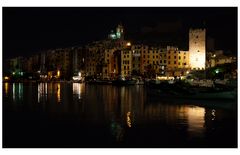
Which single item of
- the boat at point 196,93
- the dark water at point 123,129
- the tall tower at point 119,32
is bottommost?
the dark water at point 123,129

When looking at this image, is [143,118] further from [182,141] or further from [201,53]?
[201,53]

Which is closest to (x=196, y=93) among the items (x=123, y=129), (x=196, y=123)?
(x=196, y=123)

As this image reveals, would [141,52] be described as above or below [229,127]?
above

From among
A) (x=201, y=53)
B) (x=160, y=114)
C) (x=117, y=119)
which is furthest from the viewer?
(x=201, y=53)

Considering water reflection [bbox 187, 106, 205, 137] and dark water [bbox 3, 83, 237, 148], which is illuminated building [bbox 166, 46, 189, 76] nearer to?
water reflection [bbox 187, 106, 205, 137]

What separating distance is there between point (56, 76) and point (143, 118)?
88.5 m

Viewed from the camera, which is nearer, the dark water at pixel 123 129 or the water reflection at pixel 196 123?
the dark water at pixel 123 129

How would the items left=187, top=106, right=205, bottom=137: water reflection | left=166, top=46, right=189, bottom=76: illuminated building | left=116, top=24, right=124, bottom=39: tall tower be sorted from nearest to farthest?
left=187, top=106, right=205, bottom=137: water reflection → left=166, top=46, right=189, bottom=76: illuminated building → left=116, top=24, right=124, bottom=39: tall tower

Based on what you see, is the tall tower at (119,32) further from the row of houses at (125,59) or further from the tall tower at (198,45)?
the tall tower at (198,45)

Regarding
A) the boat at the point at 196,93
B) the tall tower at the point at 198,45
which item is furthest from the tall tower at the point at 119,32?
the boat at the point at 196,93

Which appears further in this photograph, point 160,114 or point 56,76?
point 56,76

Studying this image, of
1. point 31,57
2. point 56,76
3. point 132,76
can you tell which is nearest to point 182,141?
point 132,76

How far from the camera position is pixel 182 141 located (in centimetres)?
1035

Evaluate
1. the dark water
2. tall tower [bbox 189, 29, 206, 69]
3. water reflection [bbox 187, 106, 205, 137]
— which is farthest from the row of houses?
the dark water
